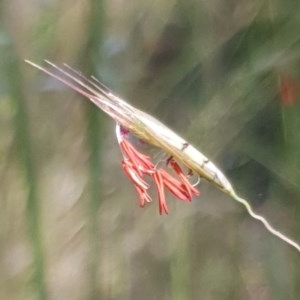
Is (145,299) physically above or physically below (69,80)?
below

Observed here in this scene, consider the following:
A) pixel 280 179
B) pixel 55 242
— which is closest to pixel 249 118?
pixel 280 179

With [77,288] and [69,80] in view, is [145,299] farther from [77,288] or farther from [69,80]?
[69,80]

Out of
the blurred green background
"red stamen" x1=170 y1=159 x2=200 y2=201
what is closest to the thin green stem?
the blurred green background

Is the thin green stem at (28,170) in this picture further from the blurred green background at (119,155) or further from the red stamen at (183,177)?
the red stamen at (183,177)

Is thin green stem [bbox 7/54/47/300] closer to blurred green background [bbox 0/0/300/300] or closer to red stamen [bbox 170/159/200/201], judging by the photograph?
blurred green background [bbox 0/0/300/300]

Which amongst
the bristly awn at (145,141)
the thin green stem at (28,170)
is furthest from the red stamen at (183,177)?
the thin green stem at (28,170)

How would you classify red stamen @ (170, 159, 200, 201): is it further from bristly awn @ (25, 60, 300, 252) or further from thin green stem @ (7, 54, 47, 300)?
thin green stem @ (7, 54, 47, 300)

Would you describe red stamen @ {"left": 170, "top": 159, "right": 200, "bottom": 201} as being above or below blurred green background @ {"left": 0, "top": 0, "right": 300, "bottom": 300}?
below

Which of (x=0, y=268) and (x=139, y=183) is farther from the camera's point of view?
(x=0, y=268)
